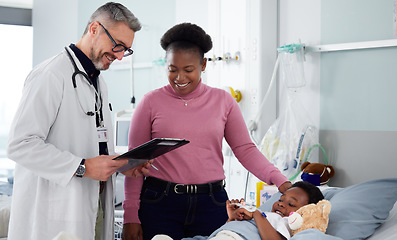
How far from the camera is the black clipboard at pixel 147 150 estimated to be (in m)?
1.36

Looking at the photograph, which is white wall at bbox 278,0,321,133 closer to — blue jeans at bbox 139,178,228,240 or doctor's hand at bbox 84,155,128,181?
blue jeans at bbox 139,178,228,240

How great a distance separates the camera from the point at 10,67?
416cm

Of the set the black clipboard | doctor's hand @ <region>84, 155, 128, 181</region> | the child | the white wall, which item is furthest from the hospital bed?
the white wall

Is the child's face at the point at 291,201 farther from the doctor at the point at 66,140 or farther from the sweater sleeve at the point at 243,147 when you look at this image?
the doctor at the point at 66,140

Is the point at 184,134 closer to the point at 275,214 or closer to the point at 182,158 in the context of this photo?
the point at 182,158

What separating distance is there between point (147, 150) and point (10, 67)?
3249 mm

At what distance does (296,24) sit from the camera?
2953 mm

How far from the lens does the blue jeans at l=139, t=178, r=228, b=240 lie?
5.40ft

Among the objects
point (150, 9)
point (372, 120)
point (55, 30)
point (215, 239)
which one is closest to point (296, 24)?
point (372, 120)

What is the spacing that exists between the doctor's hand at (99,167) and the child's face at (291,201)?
0.70 m

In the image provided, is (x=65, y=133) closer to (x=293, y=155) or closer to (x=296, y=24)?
(x=293, y=155)

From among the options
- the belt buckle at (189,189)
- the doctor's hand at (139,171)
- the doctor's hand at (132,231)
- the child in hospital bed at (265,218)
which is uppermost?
the doctor's hand at (139,171)

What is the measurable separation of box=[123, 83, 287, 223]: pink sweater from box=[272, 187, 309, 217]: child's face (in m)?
0.06

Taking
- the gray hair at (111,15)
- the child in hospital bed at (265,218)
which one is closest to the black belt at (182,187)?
the child in hospital bed at (265,218)
